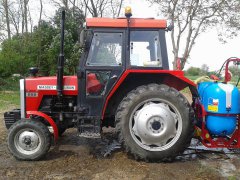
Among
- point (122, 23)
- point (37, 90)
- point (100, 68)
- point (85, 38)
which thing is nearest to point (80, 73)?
point (100, 68)

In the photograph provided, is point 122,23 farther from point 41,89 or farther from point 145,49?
point 41,89

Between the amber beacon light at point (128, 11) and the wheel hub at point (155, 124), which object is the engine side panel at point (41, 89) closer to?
the wheel hub at point (155, 124)

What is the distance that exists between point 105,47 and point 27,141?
1.94 meters

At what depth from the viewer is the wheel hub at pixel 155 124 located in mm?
5352

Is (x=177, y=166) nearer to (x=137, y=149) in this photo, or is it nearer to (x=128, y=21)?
(x=137, y=149)

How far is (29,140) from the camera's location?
18.0 feet

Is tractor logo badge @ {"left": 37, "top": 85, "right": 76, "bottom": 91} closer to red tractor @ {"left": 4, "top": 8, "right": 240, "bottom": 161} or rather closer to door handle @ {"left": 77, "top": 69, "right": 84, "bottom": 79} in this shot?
red tractor @ {"left": 4, "top": 8, "right": 240, "bottom": 161}

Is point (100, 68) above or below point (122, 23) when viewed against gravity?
below

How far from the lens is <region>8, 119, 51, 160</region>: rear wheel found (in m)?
5.46

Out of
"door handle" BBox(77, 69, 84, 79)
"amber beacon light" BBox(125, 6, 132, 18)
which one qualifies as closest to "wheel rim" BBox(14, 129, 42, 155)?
"door handle" BBox(77, 69, 84, 79)

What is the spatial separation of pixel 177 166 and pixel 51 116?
7.47 feet

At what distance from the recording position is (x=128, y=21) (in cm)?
555

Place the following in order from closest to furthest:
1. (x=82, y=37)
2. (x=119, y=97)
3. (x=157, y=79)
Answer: (x=82, y=37) → (x=157, y=79) → (x=119, y=97)

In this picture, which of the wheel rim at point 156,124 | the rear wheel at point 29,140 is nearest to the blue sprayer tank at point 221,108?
the wheel rim at point 156,124
